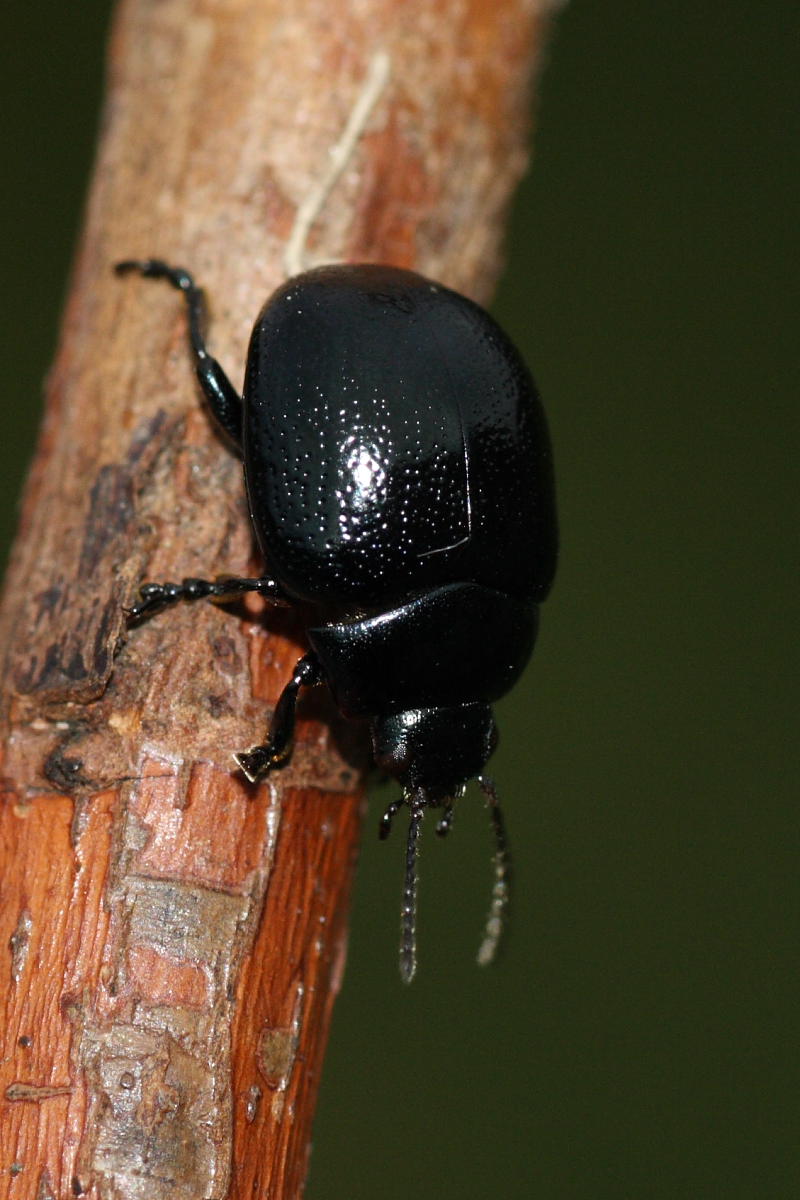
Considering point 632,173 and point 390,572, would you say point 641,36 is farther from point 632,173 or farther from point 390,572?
point 390,572

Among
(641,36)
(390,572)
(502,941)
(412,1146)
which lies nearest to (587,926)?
(412,1146)

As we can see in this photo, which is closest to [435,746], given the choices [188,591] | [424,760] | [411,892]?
[424,760]

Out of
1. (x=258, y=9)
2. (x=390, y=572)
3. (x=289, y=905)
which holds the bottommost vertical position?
(x=289, y=905)

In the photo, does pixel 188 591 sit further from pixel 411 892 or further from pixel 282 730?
pixel 411 892

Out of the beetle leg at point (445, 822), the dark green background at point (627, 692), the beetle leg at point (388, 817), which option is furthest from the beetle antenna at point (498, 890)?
the dark green background at point (627, 692)

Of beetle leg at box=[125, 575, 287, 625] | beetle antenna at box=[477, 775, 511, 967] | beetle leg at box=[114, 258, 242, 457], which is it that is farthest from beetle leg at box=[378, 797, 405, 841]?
beetle leg at box=[114, 258, 242, 457]

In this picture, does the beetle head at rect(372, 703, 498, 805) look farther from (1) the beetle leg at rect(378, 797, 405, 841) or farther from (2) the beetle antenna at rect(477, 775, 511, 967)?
(2) the beetle antenna at rect(477, 775, 511, 967)
